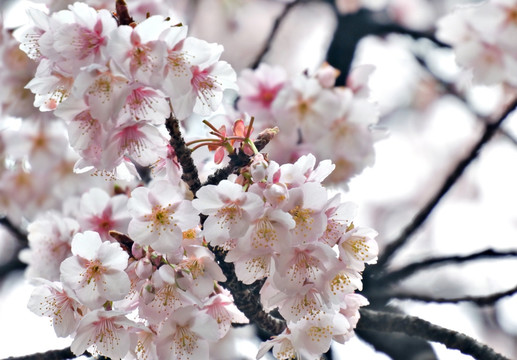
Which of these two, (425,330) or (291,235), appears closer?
(291,235)

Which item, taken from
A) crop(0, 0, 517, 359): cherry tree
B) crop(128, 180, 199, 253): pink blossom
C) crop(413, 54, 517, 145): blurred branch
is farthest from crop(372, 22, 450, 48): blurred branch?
crop(128, 180, 199, 253): pink blossom

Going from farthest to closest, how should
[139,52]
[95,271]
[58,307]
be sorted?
[58,307] → [95,271] → [139,52]

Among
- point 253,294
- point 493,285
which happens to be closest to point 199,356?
point 253,294

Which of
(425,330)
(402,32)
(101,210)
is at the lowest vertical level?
(101,210)

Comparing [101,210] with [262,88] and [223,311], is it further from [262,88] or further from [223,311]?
[262,88]

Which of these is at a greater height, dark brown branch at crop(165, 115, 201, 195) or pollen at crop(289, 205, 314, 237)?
pollen at crop(289, 205, 314, 237)

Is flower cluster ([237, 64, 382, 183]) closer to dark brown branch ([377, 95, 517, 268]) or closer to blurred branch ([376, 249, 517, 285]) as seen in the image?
dark brown branch ([377, 95, 517, 268])

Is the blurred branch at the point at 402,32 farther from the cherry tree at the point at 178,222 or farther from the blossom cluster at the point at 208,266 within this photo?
the blossom cluster at the point at 208,266

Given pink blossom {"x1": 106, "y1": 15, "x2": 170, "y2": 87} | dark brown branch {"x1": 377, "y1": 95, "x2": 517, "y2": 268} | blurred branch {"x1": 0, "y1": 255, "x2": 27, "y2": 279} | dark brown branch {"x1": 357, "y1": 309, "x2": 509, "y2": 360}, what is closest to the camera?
pink blossom {"x1": 106, "y1": 15, "x2": 170, "y2": 87}

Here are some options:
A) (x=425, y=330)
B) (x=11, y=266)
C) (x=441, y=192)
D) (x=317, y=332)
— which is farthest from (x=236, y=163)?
(x=11, y=266)
